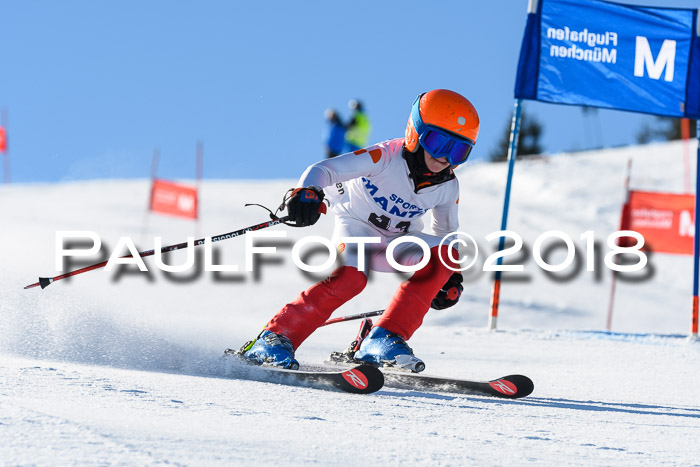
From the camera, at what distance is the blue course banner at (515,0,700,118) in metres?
6.32

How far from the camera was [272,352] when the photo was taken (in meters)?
3.27

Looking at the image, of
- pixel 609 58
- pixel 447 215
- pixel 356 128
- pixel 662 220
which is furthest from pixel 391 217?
pixel 356 128

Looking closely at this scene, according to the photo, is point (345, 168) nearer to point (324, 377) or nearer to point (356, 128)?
point (324, 377)

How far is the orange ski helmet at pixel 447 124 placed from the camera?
340cm

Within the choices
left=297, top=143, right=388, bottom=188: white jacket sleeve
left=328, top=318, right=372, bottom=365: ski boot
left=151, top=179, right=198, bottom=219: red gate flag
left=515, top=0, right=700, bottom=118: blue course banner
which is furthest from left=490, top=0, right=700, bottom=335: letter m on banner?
left=151, top=179, right=198, bottom=219: red gate flag

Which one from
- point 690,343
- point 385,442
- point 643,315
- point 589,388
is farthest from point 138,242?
point 385,442

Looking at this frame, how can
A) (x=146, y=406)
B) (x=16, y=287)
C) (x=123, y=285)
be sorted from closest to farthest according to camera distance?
(x=146, y=406)
(x=16, y=287)
(x=123, y=285)

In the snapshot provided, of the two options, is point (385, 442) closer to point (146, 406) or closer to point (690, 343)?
point (146, 406)

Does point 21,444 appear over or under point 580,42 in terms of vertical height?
under

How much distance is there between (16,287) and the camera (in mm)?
4059

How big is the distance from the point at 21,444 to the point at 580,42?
18.7ft

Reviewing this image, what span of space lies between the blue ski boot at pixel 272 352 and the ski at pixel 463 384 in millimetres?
423

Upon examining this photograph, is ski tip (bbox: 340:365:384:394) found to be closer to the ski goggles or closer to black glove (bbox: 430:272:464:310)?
black glove (bbox: 430:272:464:310)

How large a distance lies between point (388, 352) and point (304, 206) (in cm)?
79
